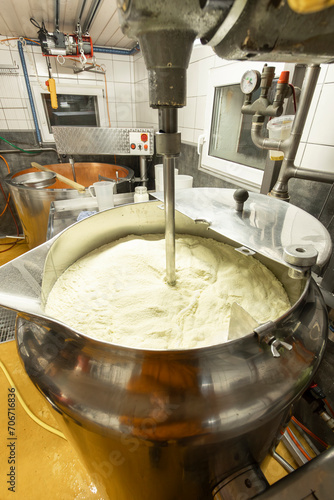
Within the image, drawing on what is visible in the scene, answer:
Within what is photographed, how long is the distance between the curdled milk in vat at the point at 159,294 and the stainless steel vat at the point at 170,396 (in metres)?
0.16

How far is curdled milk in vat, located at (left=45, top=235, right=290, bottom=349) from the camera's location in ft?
2.30

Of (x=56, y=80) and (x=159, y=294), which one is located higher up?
(x=56, y=80)

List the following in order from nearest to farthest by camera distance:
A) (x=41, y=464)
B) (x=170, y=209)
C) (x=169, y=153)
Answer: (x=169, y=153)
(x=170, y=209)
(x=41, y=464)

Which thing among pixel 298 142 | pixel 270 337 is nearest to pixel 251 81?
pixel 298 142


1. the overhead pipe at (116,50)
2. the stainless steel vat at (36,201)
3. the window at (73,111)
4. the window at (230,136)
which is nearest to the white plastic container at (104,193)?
the stainless steel vat at (36,201)

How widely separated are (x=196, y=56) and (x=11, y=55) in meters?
2.43

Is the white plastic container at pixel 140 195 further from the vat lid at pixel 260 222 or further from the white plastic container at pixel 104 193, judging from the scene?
the vat lid at pixel 260 222

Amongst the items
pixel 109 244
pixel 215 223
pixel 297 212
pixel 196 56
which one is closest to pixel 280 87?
pixel 297 212

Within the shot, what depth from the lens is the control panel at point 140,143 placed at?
2309mm

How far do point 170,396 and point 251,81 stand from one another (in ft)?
3.98

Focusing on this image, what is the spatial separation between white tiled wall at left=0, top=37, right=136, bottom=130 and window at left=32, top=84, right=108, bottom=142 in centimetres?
7

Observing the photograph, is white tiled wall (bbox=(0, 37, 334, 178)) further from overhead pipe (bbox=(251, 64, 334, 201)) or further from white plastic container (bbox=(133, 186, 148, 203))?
white plastic container (bbox=(133, 186, 148, 203))

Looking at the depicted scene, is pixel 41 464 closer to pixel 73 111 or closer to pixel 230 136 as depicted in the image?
pixel 230 136

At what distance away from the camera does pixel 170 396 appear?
0.47 metres
